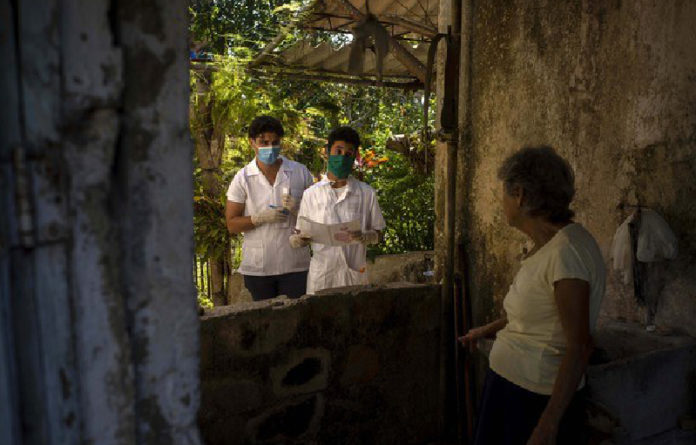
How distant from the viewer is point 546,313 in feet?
6.89

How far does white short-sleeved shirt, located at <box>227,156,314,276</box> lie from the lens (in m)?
4.04

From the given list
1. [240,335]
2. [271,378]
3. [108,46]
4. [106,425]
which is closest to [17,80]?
[108,46]

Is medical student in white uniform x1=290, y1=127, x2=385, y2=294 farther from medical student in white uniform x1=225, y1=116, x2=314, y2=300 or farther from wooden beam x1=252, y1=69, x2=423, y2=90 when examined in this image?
wooden beam x1=252, y1=69, x2=423, y2=90

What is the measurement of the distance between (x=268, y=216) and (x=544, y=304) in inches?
90.6

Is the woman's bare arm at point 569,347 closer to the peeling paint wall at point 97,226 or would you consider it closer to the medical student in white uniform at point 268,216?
the peeling paint wall at point 97,226

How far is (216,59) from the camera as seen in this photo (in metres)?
6.80

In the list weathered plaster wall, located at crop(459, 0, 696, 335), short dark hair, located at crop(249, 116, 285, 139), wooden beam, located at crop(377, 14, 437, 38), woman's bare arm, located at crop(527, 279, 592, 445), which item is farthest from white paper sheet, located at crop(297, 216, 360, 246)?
wooden beam, located at crop(377, 14, 437, 38)

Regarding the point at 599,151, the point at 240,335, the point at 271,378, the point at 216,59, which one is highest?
the point at 216,59

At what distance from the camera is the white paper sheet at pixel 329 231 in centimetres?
380

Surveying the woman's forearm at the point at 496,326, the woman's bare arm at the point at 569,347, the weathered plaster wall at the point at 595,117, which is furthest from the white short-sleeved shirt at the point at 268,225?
the woman's bare arm at the point at 569,347

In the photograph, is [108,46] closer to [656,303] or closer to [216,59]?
[656,303]

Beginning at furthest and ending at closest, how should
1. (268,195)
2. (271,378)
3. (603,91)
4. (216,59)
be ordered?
(216,59) → (268,195) → (271,378) → (603,91)

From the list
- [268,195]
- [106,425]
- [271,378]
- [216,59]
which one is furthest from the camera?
[216,59]

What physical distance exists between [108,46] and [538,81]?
2.78 metres
